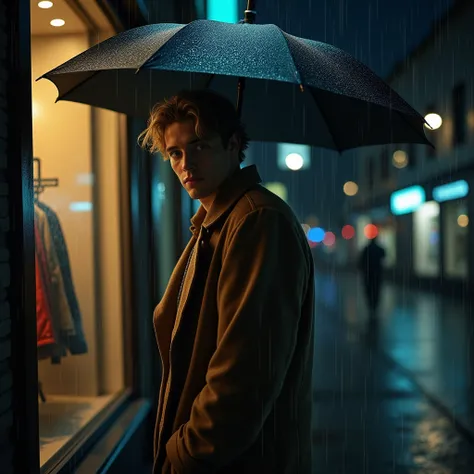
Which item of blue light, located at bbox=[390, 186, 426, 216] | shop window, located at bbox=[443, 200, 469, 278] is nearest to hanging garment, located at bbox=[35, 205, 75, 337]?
shop window, located at bbox=[443, 200, 469, 278]

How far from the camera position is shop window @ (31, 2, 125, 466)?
5527 millimetres

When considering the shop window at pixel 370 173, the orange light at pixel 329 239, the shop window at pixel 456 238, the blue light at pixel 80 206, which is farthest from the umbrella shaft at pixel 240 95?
the orange light at pixel 329 239

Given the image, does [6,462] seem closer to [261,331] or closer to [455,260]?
[261,331]

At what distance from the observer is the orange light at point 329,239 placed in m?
71.7

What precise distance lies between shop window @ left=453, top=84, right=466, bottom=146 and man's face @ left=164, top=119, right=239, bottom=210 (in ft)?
76.2

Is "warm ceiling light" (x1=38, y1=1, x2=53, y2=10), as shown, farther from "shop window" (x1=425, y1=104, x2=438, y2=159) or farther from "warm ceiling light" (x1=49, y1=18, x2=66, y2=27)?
"shop window" (x1=425, y1=104, x2=438, y2=159)

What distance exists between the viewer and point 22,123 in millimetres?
2912

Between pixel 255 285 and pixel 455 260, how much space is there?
968 inches

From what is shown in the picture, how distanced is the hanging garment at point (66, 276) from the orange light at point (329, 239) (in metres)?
65.5

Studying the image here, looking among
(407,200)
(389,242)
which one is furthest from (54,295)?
(389,242)

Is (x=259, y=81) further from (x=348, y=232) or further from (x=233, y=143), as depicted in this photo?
(x=348, y=232)

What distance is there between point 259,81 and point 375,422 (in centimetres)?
445

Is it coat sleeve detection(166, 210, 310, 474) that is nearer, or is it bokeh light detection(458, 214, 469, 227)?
coat sleeve detection(166, 210, 310, 474)

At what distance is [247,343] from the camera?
2160 millimetres
